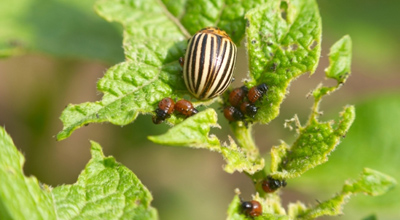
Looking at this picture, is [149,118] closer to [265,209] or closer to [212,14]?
[212,14]

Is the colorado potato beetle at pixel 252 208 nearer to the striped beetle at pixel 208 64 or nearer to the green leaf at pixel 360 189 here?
the green leaf at pixel 360 189

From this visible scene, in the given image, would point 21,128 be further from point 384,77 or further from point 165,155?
point 384,77

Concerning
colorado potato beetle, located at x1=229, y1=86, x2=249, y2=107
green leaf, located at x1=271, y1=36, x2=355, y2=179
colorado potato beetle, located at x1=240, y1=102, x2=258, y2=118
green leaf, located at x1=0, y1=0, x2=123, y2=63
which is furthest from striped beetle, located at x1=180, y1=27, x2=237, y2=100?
green leaf, located at x1=0, y1=0, x2=123, y2=63

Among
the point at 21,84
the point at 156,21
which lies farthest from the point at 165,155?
the point at 156,21

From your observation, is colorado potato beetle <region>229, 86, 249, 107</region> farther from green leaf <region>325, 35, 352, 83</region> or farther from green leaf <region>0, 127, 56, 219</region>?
green leaf <region>0, 127, 56, 219</region>

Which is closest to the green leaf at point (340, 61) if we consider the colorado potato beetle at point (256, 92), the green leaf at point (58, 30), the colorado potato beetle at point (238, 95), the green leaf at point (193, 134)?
the colorado potato beetle at point (256, 92)

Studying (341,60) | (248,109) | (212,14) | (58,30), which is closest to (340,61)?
(341,60)
